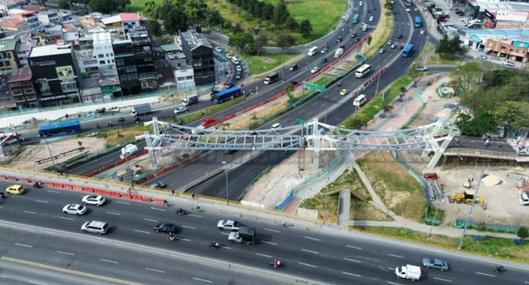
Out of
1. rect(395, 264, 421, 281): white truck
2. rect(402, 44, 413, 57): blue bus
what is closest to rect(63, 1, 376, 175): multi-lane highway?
rect(402, 44, 413, 57): blue bus

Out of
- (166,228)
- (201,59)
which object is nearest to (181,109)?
(201,59)

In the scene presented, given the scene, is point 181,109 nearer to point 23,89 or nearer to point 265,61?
point 265,61

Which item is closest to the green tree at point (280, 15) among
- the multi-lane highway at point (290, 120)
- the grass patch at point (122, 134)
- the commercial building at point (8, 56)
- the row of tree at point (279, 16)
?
the row of tree at point (279, 16)

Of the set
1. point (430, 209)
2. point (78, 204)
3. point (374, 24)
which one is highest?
point (374, 24)

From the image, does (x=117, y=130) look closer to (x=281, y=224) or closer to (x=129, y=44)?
(x=129, y=44)

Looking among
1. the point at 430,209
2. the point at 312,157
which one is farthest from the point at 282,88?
the point at 430,209

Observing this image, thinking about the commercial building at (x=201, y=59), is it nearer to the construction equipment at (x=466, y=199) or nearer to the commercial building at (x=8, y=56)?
the commercial building at (x=8, y=56)
